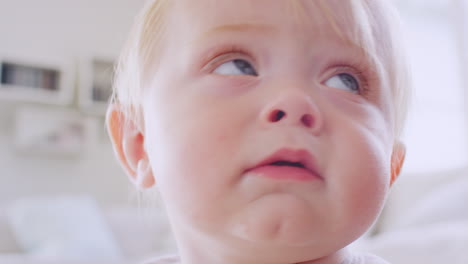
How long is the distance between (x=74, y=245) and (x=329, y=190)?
2.18 m

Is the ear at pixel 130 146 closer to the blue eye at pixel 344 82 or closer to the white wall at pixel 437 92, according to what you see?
the blue eye at pixel 344 82

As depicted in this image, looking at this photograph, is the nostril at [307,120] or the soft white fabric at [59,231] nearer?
the nostril at [307,120]

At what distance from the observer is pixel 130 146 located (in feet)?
2.40

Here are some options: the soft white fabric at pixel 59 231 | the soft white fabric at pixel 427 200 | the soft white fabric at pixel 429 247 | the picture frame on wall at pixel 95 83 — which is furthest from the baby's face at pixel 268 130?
the picture frame on wall at pixel 95 83

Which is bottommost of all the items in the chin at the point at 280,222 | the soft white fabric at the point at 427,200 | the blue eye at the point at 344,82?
the chin at the point at 280,222

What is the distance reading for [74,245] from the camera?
8.11 ft

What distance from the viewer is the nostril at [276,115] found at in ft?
1.64

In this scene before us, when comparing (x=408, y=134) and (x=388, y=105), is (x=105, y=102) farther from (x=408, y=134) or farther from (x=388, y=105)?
(x=388, y=105)

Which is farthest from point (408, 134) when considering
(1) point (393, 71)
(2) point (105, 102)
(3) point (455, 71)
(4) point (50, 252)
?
(1) point (393, 71)

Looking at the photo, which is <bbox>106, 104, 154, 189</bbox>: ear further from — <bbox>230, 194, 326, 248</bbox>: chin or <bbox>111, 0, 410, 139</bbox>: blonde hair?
<bbox>230, 194, 326, 248</bbox>: chin

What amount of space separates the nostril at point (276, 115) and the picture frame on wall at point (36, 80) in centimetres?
291

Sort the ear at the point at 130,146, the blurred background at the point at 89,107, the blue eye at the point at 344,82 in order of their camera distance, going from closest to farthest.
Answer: the blue eye at the point at 344,82, the ear at the point at 130,146, the blurred background at the point at 89,107

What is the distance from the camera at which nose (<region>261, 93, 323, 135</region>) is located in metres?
0.50

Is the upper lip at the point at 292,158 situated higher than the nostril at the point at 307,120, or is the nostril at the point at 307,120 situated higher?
the nostril at the point at 307,120
